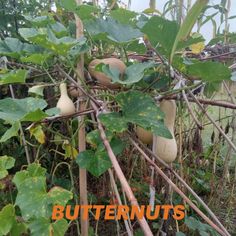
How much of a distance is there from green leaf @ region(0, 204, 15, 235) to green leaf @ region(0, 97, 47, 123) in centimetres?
22

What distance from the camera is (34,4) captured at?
1112 mm

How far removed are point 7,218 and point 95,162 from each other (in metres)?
0.22

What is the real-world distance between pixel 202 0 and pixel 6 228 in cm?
51

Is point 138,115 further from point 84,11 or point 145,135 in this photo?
point 84,11

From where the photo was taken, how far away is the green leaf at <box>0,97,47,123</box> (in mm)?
407

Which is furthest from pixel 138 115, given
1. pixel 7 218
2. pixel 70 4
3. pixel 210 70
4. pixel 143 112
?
pixel 7 218

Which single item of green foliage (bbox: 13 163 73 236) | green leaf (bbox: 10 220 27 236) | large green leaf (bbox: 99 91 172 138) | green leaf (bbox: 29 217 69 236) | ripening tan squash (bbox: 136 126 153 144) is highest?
large green leaf (bbox: 99 91 172 138)

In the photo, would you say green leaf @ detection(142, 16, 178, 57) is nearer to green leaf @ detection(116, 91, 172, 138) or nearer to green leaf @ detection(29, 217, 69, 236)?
green leaf @ detection(116, 91, 172, 138)

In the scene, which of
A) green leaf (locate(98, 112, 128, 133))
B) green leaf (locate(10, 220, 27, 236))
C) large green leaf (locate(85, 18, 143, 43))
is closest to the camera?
green leaf (locate(98, 112, 128, 133))

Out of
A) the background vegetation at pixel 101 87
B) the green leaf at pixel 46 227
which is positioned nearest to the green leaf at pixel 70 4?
the background vegetation at pixel 101 87

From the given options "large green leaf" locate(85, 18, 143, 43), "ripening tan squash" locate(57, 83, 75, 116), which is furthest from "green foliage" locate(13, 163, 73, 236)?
"large green leaf" locate(85, 18, 143, 43)

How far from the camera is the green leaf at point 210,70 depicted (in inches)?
15.7

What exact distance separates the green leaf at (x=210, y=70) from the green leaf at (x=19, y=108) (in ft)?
0.66

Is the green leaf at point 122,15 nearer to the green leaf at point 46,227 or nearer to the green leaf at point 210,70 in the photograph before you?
the green leaf at point 210,70
